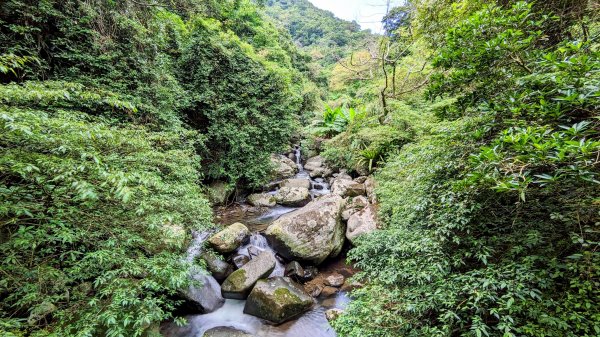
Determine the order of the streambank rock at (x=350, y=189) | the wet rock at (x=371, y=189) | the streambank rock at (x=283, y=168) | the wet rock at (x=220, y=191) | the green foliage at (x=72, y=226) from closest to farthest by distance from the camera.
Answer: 1. the green foliage at (x=72, y=226)
2. the wet rock at (x=371, y=189)
3. the streambank rock at (x=350, y=189)
4. the wet rock at (x=220, y=191)
5. the streambank rock at (x=283, y=168)

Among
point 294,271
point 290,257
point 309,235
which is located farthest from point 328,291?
point 309,235

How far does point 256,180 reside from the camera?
837 centimetres

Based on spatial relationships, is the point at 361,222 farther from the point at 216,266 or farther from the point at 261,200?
the point at 261,200

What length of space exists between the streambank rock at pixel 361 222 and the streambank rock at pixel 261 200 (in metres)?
3.27

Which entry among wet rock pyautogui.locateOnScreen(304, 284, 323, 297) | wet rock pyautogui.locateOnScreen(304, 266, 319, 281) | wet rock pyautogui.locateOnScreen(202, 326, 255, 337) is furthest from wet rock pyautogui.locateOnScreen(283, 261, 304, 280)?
wet rock pyautogui.locateOnScreen(202, 326, 255, 337)

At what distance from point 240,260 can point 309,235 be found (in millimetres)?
1666

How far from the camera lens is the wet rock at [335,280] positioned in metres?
5.21

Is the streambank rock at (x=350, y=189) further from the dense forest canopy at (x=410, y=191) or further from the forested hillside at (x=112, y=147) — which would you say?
the forested hillside at (x=112, y=147)

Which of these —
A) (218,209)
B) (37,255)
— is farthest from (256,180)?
(37,255)

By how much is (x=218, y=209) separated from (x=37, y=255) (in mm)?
5300

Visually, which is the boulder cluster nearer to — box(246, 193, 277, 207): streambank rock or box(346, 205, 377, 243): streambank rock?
box(346, 205, 377, 243): streambank rock

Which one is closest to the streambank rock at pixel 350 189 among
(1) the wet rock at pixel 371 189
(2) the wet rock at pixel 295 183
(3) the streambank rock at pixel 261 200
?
(1) the wet rock at pixel 371 189

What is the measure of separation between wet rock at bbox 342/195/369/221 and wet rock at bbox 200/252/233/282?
119 inches

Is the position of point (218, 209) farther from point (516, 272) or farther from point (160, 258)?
point (516, 272)
